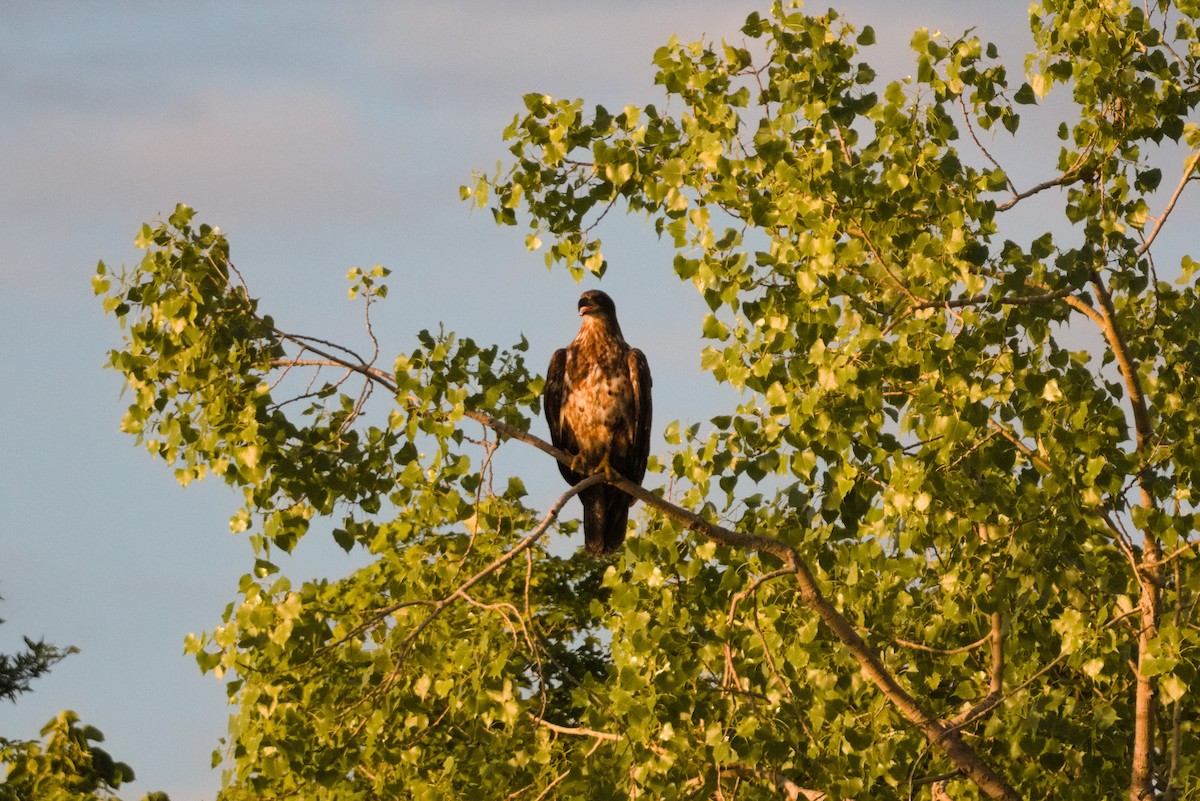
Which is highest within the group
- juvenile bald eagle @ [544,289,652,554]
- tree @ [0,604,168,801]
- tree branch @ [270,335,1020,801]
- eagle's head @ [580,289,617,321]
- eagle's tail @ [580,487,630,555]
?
eagle's head @ [580,289,617,321]

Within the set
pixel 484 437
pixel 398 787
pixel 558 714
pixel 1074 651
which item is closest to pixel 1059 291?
pixel 1074 651

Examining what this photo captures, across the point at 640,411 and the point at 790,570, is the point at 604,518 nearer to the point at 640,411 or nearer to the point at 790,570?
the point at 640,411

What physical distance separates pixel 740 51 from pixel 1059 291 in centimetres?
193

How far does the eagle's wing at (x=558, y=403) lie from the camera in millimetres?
8984

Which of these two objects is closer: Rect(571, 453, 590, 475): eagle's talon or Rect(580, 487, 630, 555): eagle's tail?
Rect(571, 453, 590, 475): eagle's talon

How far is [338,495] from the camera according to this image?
249 inches

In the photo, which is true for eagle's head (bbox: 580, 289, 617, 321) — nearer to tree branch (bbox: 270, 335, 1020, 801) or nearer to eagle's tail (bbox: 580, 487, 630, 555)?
eagle's tail (bbox: 580, 487, 630, 555)

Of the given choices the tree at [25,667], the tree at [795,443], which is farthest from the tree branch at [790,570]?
the tree at [25,667]

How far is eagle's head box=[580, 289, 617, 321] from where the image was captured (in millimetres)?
9258

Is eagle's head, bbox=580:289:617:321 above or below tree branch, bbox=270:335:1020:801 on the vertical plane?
above

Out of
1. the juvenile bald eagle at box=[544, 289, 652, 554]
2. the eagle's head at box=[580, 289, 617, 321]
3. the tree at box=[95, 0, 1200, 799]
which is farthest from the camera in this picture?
the eagle's head at box=[580, 289, 617, 321]

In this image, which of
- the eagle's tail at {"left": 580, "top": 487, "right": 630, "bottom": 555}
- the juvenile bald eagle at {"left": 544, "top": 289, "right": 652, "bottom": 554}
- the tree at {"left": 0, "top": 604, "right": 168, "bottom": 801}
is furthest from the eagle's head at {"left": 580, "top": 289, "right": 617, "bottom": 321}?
the tree at {"left": 0, "top": 604, "right": 168, "bottom": 801}

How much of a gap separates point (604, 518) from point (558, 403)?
0.81 m

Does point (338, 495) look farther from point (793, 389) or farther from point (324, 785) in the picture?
point (793, 389)
